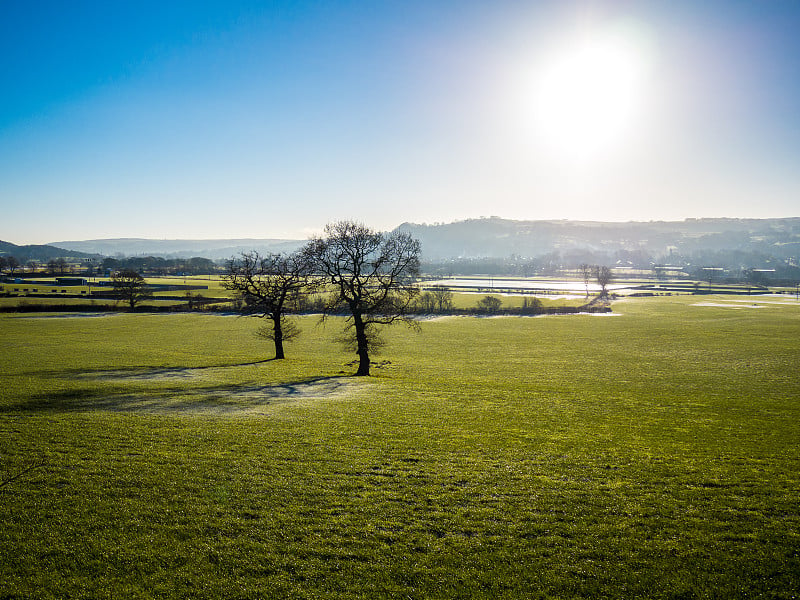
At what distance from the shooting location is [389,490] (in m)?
13.0

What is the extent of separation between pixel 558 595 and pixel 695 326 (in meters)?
87.3

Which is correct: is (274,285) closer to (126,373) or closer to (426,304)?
(126,373)

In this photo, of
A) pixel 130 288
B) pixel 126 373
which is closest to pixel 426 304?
pixel 130 288

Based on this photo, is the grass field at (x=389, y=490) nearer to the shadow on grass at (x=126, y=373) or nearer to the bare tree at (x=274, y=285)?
the shadow on grass at (x=126, y=373)

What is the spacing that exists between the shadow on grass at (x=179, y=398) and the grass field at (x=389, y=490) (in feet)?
0.79

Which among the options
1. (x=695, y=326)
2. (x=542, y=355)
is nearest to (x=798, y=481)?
(x=542, y=355)

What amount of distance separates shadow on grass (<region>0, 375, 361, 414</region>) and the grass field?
0.24 metres

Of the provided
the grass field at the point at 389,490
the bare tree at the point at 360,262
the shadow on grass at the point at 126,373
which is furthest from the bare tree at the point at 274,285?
the grass field at the point at 389,490

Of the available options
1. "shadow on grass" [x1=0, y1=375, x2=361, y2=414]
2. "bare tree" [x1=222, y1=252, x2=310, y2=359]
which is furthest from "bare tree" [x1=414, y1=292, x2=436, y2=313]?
"shadow on grass" [x1=0, y1=375, x2=361, y2=414]

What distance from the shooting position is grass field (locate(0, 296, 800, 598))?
9.13 m

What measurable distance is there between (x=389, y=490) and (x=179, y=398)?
56.7 ft

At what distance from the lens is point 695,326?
78.7 meters

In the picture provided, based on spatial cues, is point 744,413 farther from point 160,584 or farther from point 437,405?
point 160,584

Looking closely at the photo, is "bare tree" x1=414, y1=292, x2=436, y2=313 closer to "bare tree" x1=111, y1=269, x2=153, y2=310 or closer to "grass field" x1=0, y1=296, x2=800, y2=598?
"bare tree" x1=111, y1=269, x2=153, y2=310
